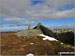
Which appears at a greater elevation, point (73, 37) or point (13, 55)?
point (73, 37)

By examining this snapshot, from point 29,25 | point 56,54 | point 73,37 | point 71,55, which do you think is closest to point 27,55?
point 56,54

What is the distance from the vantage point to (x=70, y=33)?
21.2ft

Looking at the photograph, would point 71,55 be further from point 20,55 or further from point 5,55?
point 5,55

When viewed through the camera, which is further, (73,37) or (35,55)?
(73,37)

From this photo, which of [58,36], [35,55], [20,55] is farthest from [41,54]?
[58,36]

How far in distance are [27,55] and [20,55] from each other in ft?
1.06

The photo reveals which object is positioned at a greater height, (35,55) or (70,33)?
(70,33)

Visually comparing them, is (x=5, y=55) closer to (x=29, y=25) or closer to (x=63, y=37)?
(x=63, y=37)

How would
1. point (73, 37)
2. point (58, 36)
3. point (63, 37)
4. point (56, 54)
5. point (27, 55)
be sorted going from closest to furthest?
point (27, 55), point (56, 54), point (73, 37), point (63, 37), point (58, 36)

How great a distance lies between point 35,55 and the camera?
3.47 m

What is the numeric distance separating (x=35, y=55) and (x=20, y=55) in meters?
0.68

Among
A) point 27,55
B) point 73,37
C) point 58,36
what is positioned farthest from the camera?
point 58,36

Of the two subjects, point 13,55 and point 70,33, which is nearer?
point 13,55

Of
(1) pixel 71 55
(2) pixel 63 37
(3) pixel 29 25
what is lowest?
(1) pixel 71 55
